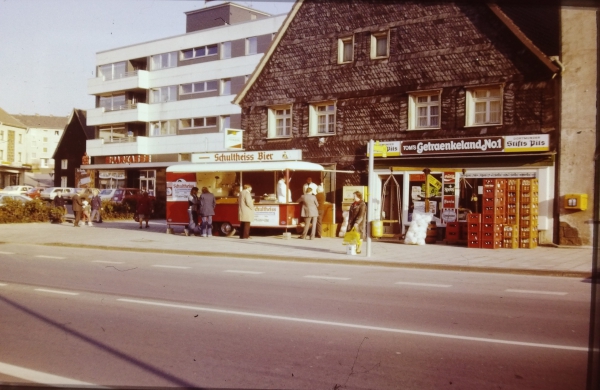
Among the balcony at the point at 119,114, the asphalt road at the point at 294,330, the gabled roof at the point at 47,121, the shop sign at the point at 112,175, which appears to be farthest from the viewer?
the gabled roof at the point at 47,121

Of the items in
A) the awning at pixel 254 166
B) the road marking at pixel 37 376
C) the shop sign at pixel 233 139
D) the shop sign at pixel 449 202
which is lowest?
the road marking at pixel 37 376

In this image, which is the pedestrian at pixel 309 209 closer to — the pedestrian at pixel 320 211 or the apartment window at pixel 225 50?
the pedestrian at pixel 320 211

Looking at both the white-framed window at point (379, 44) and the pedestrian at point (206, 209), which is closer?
the pedestrian at point (206, 209)

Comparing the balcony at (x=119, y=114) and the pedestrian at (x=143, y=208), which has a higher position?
the balcony at (x=119, y=114)

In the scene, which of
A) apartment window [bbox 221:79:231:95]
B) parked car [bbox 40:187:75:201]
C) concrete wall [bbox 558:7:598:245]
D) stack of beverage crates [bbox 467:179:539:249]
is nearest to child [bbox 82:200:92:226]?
stack of beverage crates [bbox 467:179:539:249]

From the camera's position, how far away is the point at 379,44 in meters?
25.3

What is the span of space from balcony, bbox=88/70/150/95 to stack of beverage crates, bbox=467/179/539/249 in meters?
39.4

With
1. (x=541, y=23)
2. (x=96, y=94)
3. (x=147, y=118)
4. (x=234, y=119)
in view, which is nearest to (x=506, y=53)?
(x=541, y=23)

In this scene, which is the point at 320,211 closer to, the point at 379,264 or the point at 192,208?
the point at 192,208

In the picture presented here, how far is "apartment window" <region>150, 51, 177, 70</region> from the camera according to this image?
51.7 metres

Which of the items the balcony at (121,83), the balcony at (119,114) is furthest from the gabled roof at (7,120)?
the balcony at (121,83)

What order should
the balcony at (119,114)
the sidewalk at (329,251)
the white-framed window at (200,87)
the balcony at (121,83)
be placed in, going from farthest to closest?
the balcony at (121,83) → the balcony at (119,114) → the white-framed window at (200,87) → the sidewalk at (329,251)

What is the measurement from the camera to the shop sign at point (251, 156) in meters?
23.2

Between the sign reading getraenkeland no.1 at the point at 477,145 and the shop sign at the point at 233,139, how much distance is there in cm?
753
